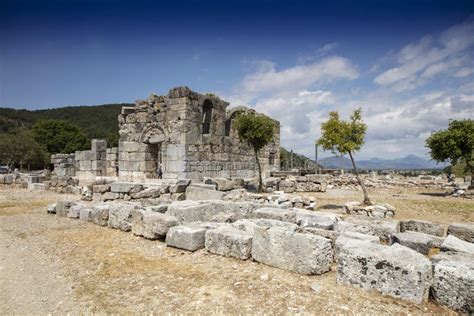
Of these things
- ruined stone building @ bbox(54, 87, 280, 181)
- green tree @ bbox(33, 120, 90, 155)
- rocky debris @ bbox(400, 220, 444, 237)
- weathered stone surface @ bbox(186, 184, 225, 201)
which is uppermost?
green tree @ bbox(33, 120, 90, 155)

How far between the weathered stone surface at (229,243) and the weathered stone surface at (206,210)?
180cm

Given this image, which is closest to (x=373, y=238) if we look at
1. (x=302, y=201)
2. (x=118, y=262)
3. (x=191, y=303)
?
(x=191, y=303)

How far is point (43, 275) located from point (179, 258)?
2119 mm

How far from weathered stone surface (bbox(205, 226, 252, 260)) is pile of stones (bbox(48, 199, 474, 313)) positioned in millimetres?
16

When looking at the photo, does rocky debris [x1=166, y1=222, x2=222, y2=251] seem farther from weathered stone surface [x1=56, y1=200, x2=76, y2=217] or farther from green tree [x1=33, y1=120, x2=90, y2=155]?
green tree [x1=33, y1=120, x2=90, y2=155]

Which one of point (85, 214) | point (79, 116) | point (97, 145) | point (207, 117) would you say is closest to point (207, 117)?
point (207, 117)

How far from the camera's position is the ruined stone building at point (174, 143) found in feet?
45.0

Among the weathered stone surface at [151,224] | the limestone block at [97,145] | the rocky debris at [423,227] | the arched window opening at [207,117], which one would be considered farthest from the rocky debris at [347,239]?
the limestone block at [97,145]

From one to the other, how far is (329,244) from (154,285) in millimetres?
2672

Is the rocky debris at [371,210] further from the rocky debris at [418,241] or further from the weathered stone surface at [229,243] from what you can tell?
the weathered stone surface at [229,243]

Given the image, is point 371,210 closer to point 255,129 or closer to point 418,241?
point 418,241

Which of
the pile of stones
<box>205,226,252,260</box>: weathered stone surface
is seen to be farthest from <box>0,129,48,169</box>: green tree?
<box>205,226,252,260</box>: weathered stone surface

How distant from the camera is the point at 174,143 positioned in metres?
13.8

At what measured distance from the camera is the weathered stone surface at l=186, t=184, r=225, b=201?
10.1 metres
